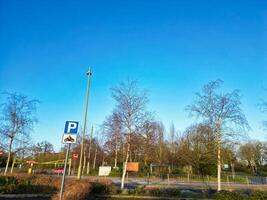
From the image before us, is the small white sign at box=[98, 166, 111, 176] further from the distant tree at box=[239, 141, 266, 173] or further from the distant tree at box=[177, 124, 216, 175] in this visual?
the distant tree at box=[239, 141, 266, 173]

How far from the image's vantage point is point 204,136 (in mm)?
15422

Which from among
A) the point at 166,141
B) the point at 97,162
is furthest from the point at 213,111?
the point at 97,162

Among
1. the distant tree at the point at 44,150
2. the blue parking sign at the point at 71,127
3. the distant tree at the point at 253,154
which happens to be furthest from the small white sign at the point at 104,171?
the distant tree at the point at 253,154

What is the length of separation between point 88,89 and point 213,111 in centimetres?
935

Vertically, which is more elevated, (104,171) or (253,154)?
(253,154)

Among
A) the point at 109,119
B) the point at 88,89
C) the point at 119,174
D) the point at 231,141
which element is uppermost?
the point at 88,89

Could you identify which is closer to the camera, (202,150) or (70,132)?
(70,132)

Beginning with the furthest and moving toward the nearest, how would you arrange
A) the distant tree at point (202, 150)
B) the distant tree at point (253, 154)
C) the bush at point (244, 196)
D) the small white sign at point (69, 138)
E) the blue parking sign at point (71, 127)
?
1. the distant tree at point (253, 154)
2. the distant tree at point (202, 150)
3. the bush at point (244, 196)
4. the blue parking sign at point (71, 127)
5. the small white sign at point (69, 138)

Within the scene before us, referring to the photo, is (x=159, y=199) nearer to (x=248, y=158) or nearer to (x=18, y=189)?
(x=18, y=189)

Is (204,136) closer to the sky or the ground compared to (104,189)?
closer to the sky

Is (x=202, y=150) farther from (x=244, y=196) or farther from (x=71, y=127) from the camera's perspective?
(x=71, y=127)

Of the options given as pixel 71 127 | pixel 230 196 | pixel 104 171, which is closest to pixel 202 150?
pixel 230 196

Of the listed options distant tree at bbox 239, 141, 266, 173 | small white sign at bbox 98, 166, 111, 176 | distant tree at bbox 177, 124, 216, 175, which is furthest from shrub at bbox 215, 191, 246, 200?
distant tree at bbox 239, 141, 266, 173

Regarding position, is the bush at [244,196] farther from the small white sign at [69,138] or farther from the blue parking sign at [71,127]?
the blue parking sign at [71,127]
